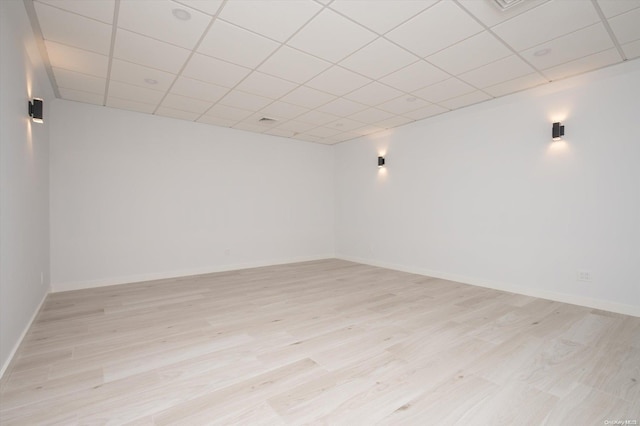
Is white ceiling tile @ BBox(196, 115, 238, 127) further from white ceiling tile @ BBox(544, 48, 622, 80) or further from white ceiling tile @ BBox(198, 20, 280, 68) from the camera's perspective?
white ceiling tile @ BBox(544, 48, 622, 80)

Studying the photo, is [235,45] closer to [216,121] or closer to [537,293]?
[216,121]

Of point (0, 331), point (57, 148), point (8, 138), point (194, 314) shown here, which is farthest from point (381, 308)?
point (57, 148)

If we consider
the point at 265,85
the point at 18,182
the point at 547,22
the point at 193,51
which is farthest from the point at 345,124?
the point at 18,182

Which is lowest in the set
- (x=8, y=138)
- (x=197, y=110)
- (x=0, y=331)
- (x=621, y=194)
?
(x=0, y=331)

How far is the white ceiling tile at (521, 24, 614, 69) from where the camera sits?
9.42ft

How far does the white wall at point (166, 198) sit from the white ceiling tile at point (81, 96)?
0.15m

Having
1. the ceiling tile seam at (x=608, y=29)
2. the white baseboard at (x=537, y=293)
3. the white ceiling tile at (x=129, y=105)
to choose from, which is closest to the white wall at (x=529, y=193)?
the white baseboard at (x=537, y=293)

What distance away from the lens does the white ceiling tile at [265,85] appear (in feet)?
12.3

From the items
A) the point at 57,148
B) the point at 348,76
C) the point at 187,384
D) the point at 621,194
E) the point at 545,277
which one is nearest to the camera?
the point at 187,384

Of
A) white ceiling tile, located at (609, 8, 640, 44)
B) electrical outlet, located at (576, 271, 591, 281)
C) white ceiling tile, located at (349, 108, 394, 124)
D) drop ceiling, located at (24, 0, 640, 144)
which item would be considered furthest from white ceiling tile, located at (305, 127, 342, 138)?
electrical outlet, located at (576, 271, 591, 281)

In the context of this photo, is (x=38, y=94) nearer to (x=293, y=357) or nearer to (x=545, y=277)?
(x=293, y=357)

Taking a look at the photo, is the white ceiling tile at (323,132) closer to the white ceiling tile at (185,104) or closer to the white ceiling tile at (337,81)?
the white ceiling tile at (337,81)

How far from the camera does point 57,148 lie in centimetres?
446

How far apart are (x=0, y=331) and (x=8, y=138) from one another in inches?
58.7
